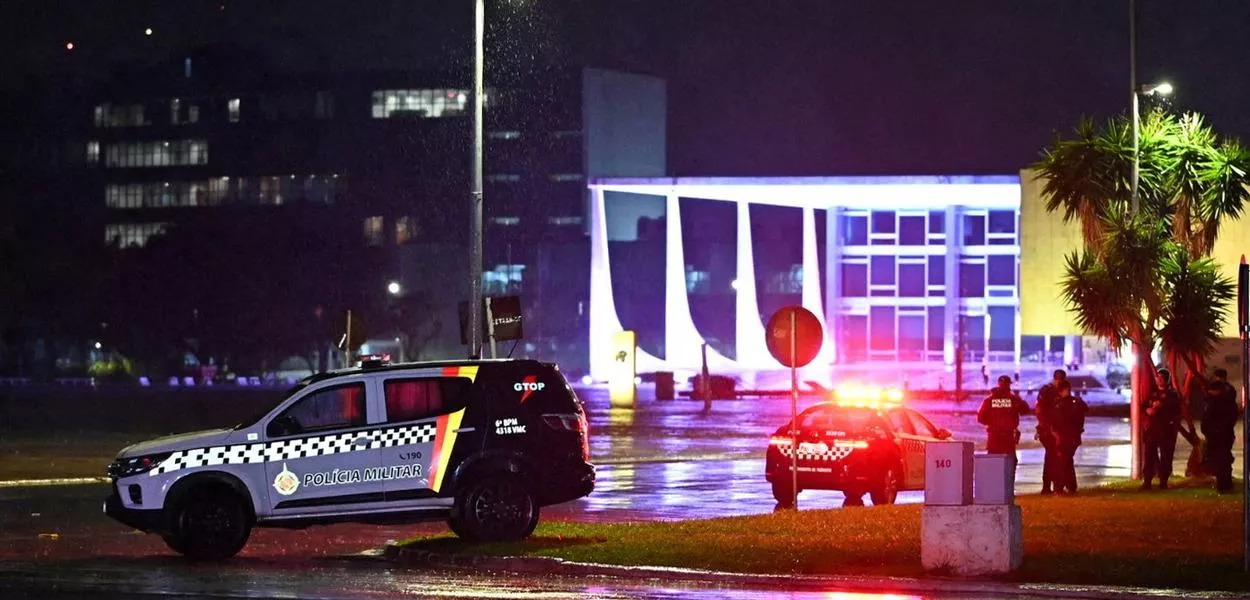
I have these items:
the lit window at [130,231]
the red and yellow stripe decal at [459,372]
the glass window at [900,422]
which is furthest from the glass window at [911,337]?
the red and yellow stripe decal at [459,372]

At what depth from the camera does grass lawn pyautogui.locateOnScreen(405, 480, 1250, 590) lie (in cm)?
1454

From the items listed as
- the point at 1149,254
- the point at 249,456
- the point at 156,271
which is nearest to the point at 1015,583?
the point at 249,456

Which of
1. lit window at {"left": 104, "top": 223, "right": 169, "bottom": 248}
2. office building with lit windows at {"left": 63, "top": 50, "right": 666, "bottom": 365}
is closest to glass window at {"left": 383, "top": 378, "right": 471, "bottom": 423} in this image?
office building with lit windows at {"left": 63, "top": 50, "right": 666, "bottom": 365}

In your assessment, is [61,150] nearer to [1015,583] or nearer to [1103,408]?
[1103,408]

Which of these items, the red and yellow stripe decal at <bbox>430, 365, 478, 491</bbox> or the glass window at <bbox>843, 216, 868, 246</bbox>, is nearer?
the red and yellow stripe decal at <bbox>430, 365, 478, 491</bbox>

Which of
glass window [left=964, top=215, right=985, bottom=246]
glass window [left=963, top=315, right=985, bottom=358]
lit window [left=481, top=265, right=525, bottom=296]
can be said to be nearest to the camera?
glass window [left=964, top=215, right=985, bottom=246]

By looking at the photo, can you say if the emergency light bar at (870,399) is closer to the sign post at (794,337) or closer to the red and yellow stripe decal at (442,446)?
the sign post at (794,337)

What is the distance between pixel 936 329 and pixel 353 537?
269 ft

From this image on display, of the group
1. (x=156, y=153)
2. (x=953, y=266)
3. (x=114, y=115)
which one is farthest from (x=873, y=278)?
(x=114, y=115)

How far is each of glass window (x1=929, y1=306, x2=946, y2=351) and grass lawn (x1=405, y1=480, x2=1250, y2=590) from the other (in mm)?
78396

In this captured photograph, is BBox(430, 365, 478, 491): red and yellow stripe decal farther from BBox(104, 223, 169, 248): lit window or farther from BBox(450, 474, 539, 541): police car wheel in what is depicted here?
BBox(104, 223, 169, 248): lit window

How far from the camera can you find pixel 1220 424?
22.0 m

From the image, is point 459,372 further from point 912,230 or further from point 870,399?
point 912,230

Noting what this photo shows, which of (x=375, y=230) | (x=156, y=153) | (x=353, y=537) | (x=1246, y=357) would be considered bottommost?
(x=353, y=537)
